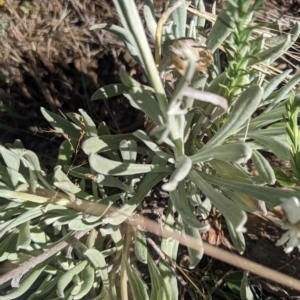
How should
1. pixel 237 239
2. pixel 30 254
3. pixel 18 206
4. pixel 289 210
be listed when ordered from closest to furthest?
pixel 289 210, pixel 237 239, pixel 18 206, pixel 30 254

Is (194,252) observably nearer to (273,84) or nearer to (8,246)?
(273,84)

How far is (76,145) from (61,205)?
1.07 feet

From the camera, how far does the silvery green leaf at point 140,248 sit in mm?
1739

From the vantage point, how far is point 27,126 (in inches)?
98.3

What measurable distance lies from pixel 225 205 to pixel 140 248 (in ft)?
1.87

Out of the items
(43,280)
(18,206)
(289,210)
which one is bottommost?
(43,280)

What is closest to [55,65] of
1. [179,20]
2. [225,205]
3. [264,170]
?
[179,20]

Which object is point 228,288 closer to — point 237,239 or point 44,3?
point 237,239

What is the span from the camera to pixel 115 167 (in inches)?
54.9

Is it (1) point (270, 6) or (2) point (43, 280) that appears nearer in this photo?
(2) point (43, 280)

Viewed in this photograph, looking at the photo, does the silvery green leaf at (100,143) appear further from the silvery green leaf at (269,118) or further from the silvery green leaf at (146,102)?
the silvery green leaf at (269,118)

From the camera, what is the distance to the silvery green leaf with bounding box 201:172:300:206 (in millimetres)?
1339

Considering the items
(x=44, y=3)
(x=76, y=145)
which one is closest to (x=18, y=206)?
(x=76, y=145)

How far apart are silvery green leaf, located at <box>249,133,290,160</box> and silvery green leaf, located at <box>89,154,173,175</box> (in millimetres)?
322
